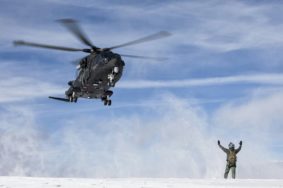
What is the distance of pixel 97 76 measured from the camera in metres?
32.2

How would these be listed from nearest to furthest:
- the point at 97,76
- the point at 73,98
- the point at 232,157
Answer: the point at 232,157
the point at 97,76
the point at 73,98

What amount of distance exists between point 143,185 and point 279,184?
17.3ft

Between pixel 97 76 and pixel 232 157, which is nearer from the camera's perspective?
pixel 232 157

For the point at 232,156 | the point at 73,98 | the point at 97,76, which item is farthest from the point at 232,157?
the point at 73,98

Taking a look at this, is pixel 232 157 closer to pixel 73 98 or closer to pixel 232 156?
pixel 232 156

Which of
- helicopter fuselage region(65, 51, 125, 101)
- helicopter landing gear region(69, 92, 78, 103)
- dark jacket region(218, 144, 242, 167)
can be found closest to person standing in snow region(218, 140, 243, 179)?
dark jacket region(218, 144, 242, 167)

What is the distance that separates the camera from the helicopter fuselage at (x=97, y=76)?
103ft

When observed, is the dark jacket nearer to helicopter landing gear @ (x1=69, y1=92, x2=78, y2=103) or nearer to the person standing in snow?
the person standing in snow

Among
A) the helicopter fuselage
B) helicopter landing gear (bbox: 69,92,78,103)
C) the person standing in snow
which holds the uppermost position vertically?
the helicopter fuselage

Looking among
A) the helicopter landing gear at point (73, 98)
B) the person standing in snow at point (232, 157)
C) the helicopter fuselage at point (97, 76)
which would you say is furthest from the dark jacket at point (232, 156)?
the helicopter landing gear at point (73, 98)

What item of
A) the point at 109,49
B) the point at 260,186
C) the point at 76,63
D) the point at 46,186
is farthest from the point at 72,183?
the point at 76,63

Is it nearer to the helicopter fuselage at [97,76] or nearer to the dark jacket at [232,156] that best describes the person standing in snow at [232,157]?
the dark jacket at [232,156]

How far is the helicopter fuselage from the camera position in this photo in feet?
103

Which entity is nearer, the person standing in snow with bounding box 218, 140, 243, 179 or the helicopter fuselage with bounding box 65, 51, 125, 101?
the person standing in snow with bounding box 218, 140, 243, 179
